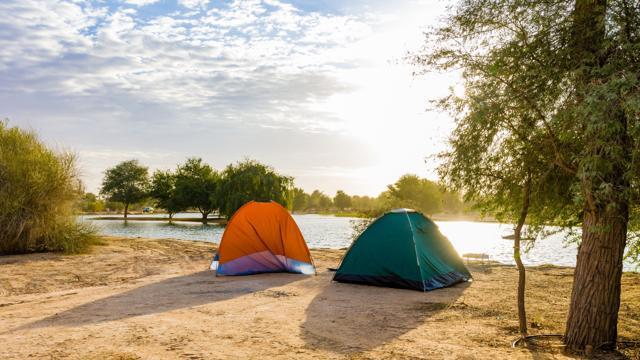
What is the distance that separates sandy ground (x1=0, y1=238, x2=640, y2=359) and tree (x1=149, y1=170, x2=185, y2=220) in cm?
4870

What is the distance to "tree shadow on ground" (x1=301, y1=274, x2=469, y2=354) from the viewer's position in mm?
6316

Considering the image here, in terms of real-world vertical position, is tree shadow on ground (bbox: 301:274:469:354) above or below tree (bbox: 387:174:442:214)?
below

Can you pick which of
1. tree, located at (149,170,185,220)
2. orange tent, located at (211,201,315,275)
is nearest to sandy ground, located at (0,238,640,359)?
orange tent, located at (211,201,315,275)

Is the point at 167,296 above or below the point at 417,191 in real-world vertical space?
below

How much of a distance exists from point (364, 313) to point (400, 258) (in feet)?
9.28

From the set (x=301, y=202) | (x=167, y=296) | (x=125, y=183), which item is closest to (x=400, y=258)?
(x=167, y=296)

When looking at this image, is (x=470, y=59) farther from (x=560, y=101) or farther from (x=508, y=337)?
(x=508, y=337)

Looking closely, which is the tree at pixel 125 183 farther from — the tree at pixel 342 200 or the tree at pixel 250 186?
the tree at pixel 342 200

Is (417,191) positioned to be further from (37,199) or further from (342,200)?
(342,200)

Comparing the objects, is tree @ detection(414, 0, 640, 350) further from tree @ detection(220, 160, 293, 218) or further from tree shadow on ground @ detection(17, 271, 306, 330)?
tree @ detection(220, 160, 293, 218)

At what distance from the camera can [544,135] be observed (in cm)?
645

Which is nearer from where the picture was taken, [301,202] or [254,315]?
[254,315]

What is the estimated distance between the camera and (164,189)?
6216 centimetres

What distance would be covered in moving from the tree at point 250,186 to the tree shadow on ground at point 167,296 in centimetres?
3117
